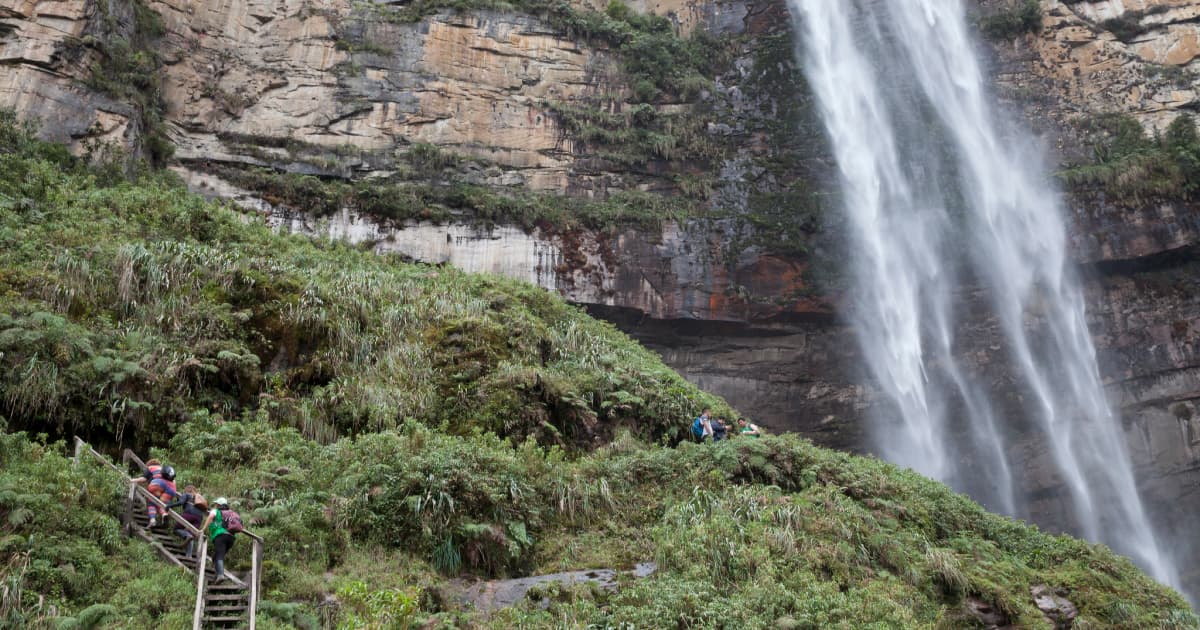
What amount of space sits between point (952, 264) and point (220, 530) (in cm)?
2215

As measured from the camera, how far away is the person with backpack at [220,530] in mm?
7270

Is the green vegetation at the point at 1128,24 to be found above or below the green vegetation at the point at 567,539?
above

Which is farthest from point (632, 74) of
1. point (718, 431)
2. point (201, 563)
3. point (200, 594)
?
point (200, 594)

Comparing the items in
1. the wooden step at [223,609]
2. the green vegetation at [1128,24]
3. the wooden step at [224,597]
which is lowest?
the wooden step at [223,609]

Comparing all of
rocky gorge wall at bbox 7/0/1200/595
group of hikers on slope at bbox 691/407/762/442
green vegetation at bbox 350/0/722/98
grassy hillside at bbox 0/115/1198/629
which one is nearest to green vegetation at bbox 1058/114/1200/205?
rocky gorge wall at bbox 7/0/1200/595

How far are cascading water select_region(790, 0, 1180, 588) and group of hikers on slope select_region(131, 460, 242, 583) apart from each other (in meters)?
18.8

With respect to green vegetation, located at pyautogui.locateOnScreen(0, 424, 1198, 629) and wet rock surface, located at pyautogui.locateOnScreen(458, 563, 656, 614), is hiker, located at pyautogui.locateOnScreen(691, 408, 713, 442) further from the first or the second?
wet rock surface, located at pyautogui.locateOnScreen(458, 563, 656, 614)

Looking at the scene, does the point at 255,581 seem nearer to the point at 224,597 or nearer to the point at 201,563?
the point at 224,597

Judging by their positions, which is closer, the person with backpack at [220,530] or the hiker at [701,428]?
the person with backpack at [220,530]

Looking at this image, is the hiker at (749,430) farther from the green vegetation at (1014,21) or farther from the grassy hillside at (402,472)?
the green vegetation at (1014,21)

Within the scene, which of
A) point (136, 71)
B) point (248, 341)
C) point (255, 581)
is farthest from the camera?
point (136, 71)

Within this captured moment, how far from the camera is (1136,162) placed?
23750 millimetres

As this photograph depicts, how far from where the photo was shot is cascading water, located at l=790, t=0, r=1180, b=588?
73.3 feet

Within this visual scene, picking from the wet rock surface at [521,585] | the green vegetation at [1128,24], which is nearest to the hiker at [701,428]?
the wet rock surface at [521,585]
